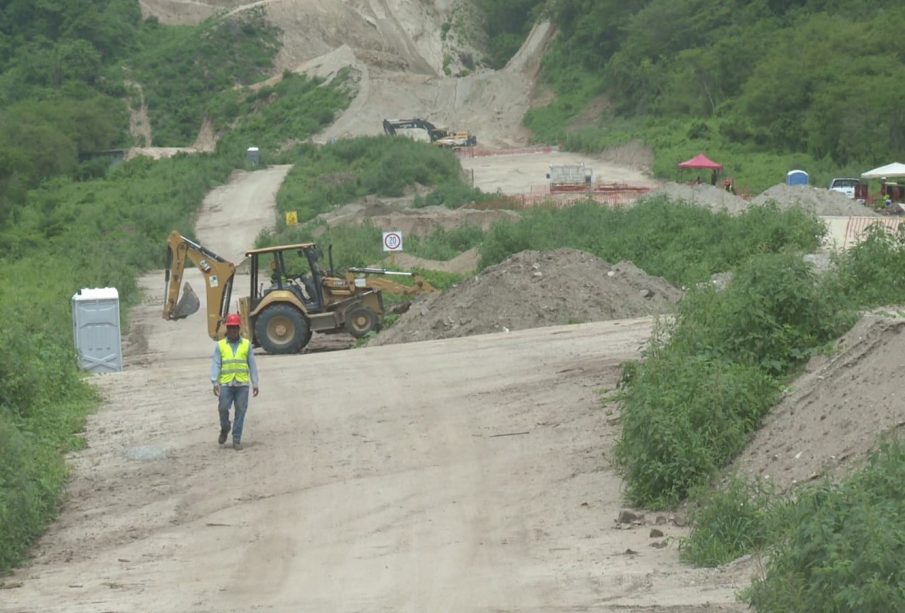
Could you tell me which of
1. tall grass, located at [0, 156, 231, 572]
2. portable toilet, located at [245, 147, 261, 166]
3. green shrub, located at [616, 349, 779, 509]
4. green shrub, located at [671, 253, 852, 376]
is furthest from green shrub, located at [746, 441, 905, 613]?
portable toilet, located at [245, 147, 261, 166]

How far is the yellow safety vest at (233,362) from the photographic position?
1798 centimetres

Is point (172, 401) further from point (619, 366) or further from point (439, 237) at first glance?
point (439, 237)

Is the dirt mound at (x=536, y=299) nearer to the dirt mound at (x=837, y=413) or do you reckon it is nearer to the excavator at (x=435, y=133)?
the dirt mound at (x=837, y=413)

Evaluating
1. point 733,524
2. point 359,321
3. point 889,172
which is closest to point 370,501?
point 733,524

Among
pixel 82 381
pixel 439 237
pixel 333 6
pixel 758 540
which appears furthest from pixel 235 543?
pixel 333 6

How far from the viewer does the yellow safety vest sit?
1798cm

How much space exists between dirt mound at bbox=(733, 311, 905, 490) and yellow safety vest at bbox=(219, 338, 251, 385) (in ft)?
19.9

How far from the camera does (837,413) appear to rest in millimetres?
14656

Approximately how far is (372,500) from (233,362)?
9.74ft

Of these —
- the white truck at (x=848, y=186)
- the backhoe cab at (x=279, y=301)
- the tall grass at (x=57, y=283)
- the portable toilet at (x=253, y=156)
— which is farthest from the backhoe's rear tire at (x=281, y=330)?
the portable toilet at (x=253, y=156)

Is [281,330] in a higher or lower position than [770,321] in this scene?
lower

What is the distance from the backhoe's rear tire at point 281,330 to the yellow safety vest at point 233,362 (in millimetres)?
10905

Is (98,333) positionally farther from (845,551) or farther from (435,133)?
(435,133)

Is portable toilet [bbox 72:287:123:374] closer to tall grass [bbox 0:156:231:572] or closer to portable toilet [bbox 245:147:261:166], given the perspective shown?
tall grass [bbox 0:156:231:572]
